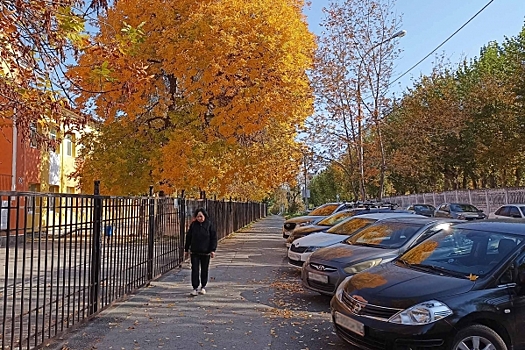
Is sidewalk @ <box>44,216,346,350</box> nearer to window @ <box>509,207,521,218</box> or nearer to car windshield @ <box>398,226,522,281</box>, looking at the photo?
car windshield @ <box>398,226,522,281</box>

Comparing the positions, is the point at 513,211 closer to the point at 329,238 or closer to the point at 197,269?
the point at 329,238

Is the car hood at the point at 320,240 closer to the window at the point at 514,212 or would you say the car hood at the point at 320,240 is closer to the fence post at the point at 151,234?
the fence post at the point at 151,234

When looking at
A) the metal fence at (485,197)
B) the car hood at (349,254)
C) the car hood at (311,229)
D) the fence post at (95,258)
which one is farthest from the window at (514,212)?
the fence post at (95,258)

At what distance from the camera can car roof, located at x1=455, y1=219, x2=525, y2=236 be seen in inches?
Result: 238

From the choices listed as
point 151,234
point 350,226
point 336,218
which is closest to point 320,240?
point 350,226

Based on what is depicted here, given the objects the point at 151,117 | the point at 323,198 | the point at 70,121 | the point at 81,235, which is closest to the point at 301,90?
the point at 151,117

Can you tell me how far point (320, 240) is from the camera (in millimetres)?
11633

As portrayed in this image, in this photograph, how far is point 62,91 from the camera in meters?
7.83

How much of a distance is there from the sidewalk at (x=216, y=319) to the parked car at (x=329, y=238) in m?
0.55

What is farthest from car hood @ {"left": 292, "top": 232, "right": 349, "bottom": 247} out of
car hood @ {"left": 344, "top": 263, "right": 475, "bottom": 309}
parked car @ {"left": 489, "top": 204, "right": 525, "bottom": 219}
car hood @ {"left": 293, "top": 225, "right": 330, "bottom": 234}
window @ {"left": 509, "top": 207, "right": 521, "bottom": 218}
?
window @ {"left": 509, "top": 207, "right": 521, "bottom": 218}

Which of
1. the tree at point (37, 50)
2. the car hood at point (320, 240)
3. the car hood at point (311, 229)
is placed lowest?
the car hood at point (320, 240)

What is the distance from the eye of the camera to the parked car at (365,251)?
336 inches

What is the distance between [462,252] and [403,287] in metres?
1.17

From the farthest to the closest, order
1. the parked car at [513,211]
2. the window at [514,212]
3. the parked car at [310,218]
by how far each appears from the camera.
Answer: the window at [514,212] → the parked car at [513,211] → the parked car at [310,218]
